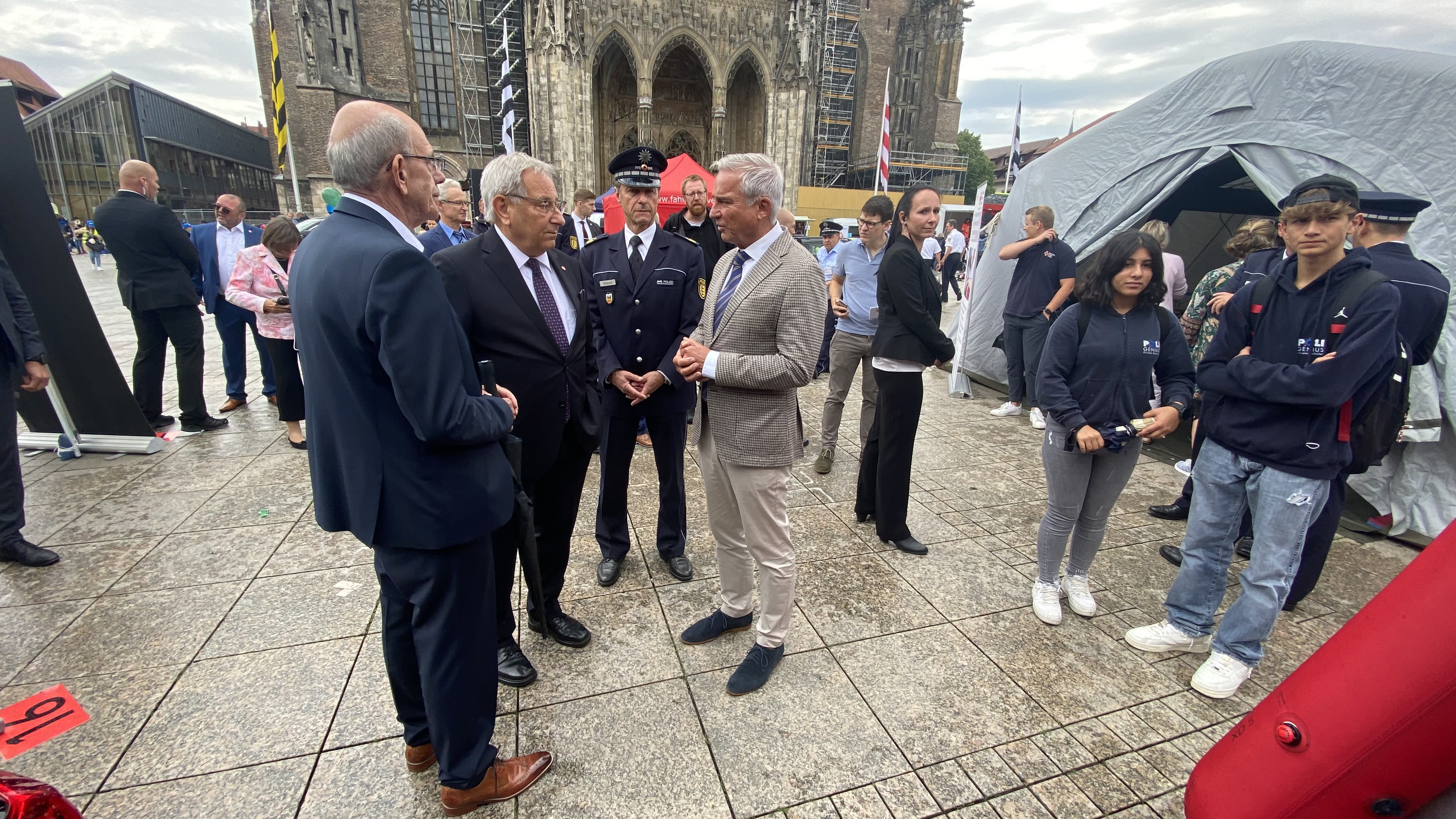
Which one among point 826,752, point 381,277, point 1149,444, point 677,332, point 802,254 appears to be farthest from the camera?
point 1149,444

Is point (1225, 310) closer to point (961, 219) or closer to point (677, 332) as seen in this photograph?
point (677, 332)

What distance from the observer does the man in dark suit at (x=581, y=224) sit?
19.3 feet

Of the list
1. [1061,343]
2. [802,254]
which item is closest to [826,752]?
[802,254]

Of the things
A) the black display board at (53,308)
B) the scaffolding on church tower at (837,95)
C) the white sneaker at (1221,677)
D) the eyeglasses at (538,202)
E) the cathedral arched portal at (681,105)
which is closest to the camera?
the eyeglasses at (538,202)

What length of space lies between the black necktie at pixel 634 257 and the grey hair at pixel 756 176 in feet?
3.49

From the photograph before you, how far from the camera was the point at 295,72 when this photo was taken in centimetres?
2648

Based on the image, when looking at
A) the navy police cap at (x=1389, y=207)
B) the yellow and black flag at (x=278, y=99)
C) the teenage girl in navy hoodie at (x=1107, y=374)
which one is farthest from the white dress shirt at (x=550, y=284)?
the yellow and black flag at (x=278, y=99)

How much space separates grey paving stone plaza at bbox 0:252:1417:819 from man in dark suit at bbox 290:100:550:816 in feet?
1.75

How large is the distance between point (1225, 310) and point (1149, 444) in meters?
3.70

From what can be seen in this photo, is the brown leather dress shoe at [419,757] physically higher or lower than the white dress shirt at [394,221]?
lower

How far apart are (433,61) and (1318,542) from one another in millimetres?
34900

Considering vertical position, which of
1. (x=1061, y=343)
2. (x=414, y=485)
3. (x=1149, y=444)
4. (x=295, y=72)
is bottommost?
(x=1149, y=444)

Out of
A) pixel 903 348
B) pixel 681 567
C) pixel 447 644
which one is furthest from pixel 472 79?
pixel 447 644

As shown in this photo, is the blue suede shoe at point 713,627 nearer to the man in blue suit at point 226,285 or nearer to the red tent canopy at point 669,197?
the man in blue suit at point 226,285
